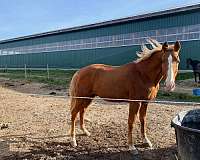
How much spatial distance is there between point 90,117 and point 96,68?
228 cm

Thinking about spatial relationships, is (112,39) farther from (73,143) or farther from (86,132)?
(73,143)

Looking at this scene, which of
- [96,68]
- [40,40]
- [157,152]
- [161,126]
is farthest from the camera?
[40,40]

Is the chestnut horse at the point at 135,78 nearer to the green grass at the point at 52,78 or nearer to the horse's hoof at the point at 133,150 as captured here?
the horse's hoof at the point at 133,150

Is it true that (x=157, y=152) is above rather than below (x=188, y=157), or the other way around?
below

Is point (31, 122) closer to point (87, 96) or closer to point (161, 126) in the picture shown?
point (87, 96)

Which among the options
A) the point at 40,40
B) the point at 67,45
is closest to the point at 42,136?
the point at 67,45

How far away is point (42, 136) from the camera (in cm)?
754

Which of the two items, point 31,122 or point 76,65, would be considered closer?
point 31,122

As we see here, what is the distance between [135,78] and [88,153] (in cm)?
154

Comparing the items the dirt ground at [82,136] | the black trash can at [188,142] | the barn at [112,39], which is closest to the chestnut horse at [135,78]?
the dirt ground at [82,136]

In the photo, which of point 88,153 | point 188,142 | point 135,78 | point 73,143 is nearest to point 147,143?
point 88,153

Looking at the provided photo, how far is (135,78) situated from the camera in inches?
256

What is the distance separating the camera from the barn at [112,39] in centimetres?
3091

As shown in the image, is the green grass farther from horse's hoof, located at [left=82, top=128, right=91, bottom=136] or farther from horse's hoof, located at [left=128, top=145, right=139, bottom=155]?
horse's hoof, located at [left=128, top=145, right=139, bottom=155]
